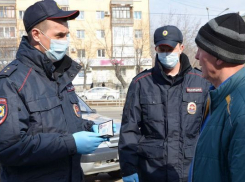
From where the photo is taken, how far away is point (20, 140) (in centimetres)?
213

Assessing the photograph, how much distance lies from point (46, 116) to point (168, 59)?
149 centimetres

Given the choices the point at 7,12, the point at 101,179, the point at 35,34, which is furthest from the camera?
the point at 7,12

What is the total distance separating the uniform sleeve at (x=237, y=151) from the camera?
59.0 inches

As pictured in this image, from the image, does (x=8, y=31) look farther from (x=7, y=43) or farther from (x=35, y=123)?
(x=35, y=123)

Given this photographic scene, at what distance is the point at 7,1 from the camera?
41688 millimetres

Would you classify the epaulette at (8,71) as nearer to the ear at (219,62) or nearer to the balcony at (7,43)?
the ear at (219,62)

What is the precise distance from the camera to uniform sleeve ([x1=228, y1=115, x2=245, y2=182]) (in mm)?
1499

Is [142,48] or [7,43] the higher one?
[7,43]

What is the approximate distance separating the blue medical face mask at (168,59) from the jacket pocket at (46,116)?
1295 mm

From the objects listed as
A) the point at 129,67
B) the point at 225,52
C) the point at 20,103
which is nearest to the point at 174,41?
the point at 225,52

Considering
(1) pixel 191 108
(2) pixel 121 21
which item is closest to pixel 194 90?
(1) pixel 191 108

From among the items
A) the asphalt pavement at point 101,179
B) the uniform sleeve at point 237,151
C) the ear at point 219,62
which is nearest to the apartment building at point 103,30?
the asphalt pavement at point 101,179

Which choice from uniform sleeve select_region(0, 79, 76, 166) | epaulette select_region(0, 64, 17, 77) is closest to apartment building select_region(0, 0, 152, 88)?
epaulette select_region(0, 64, 17, 77)

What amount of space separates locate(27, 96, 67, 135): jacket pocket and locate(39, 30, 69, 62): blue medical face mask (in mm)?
442
